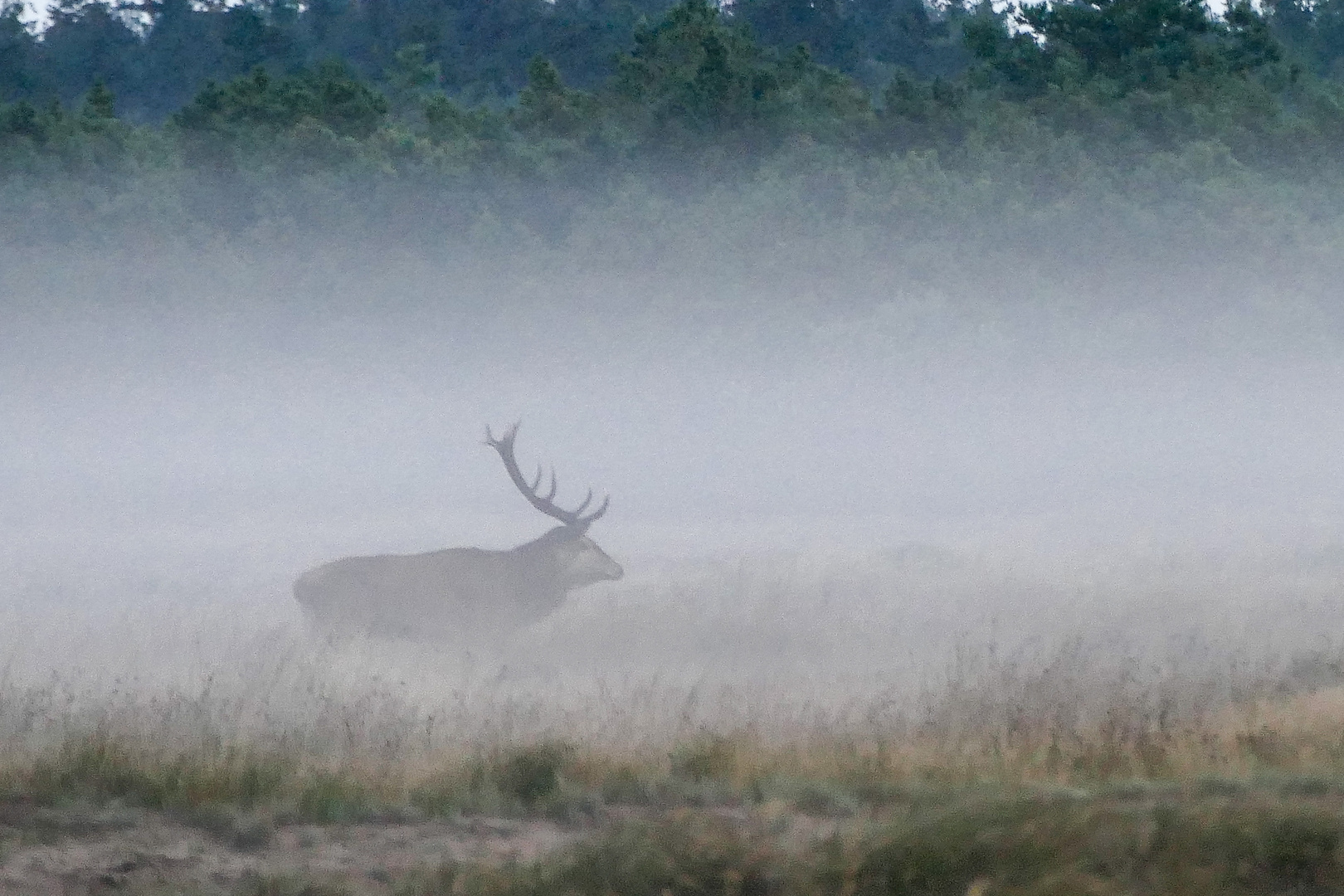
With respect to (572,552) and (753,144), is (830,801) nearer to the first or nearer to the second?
(572,552)

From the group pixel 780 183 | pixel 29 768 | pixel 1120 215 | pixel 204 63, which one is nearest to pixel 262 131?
pixel 780 183

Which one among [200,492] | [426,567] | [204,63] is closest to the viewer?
[426,567]

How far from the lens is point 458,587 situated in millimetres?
14859

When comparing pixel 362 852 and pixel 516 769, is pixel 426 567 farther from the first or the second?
pixel 362 852

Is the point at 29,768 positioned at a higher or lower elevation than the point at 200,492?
lower

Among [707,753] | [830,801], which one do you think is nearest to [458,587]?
[707,753]

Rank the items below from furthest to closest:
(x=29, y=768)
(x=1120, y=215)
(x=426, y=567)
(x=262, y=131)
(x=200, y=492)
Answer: (x=262, y=131) → (x=1120, y=215) → (x=200, y=492) → (x=426, y=567) → (x=29, y=768)

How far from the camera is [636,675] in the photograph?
13.5 meters

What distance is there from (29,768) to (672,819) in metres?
2.63

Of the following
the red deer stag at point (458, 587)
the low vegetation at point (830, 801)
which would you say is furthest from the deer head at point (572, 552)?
the low vegetation at point (830, 801)

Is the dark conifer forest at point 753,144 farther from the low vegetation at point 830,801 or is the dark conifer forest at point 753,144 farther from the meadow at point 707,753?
the low vegetation at point 830,801

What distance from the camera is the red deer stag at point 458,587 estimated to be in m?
14.7

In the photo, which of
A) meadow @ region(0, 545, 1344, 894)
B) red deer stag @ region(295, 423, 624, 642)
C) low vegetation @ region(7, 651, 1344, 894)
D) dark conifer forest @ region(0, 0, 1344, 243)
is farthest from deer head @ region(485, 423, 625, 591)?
dark conifer forest @ region(0, 0, 1344, 243)

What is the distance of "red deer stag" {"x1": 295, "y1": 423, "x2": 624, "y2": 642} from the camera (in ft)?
48.1
